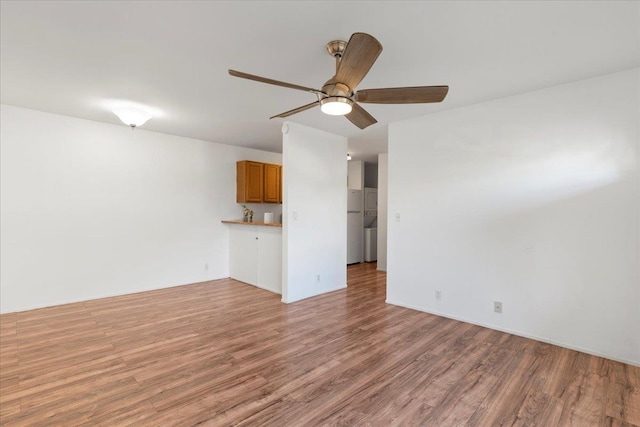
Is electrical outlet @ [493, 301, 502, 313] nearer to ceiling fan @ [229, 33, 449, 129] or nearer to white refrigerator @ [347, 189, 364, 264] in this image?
ceiling fan @ [229, 33, 449, 129]

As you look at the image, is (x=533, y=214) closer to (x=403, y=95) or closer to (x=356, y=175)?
(x=403, y=95)

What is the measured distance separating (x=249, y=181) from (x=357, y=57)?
4.34 meters

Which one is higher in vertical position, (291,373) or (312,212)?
(312,212)

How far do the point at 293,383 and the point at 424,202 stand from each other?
2628 millimetres

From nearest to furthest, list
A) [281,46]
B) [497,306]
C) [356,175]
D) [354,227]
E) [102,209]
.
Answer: [281,46]
[497,306]
[102,209]
[354,227]
[356,175]

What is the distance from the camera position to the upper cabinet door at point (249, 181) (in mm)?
5652

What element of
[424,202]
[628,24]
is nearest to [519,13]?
[628,24]

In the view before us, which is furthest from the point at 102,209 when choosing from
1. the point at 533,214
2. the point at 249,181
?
the point at 533,214

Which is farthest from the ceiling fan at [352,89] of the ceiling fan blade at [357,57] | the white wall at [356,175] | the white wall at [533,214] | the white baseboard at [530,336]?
the white wall at [356,175]

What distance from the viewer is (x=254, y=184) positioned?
5.79 metres

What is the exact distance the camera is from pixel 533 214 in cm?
300

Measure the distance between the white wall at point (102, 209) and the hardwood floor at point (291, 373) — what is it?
62 cm

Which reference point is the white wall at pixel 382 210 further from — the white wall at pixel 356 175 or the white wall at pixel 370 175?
the white wall at pixel 370 175

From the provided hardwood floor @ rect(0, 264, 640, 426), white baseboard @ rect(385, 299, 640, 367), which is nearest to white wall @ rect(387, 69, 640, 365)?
white baseboard @ rect(385, 299, 640, 367)
